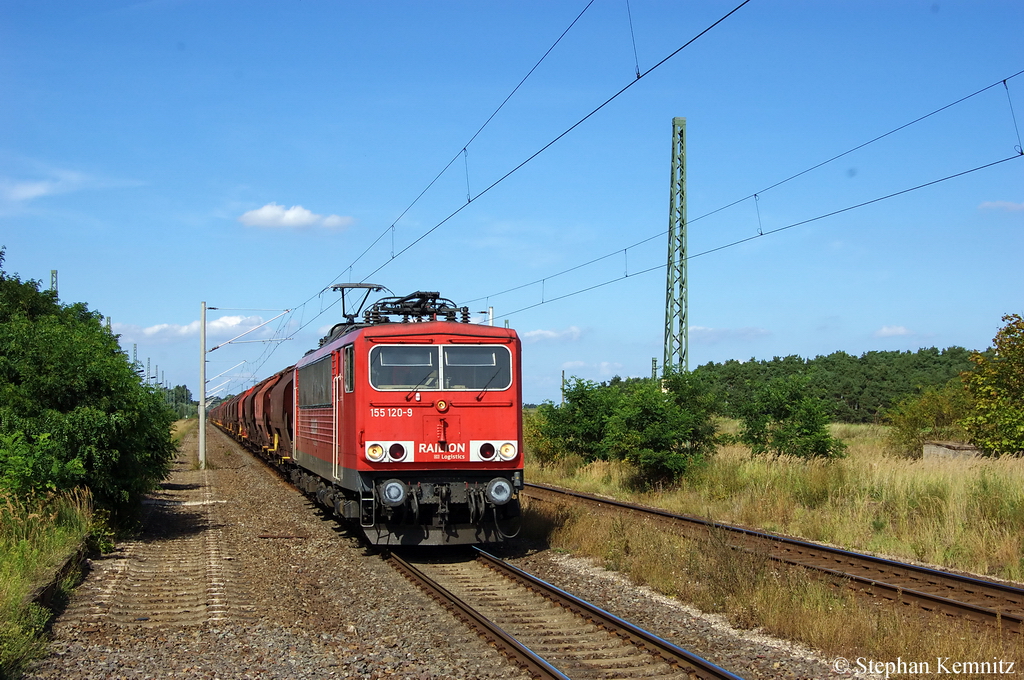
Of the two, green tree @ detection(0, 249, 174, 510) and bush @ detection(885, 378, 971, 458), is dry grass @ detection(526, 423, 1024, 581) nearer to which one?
bush @ detection(885, 378, 971, 458)

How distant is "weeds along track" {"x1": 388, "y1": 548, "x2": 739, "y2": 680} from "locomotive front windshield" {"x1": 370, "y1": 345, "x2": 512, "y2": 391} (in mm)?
2527

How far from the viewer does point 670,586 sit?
33.2 ft

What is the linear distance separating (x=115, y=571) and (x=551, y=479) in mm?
15024

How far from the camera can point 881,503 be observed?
1473 cm

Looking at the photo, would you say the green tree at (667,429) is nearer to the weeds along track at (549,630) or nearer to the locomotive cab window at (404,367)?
the locomotive cab window at (404,367)

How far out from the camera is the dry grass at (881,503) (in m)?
11.7

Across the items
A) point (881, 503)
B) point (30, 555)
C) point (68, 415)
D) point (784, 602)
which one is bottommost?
point (784, 602)

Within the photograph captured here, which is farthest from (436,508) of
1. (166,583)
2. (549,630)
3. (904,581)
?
(904,581)

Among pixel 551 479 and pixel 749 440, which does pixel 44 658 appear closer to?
pixel 749 440

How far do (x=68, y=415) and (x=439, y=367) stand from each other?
18.4ft

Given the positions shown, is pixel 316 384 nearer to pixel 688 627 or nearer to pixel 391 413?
pixel 391 413

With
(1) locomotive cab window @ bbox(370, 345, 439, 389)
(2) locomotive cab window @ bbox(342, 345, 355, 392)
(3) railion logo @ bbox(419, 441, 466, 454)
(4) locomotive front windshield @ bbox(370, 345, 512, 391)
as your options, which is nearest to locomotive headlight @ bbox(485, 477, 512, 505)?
(3) railion logo @ bbox(419, 441, 466, 454)

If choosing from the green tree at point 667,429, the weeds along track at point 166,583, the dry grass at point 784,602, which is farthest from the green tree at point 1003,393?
the weeds along track at point 166,583

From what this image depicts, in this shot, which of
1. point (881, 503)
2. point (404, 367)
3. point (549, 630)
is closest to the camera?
point (549, 630)
